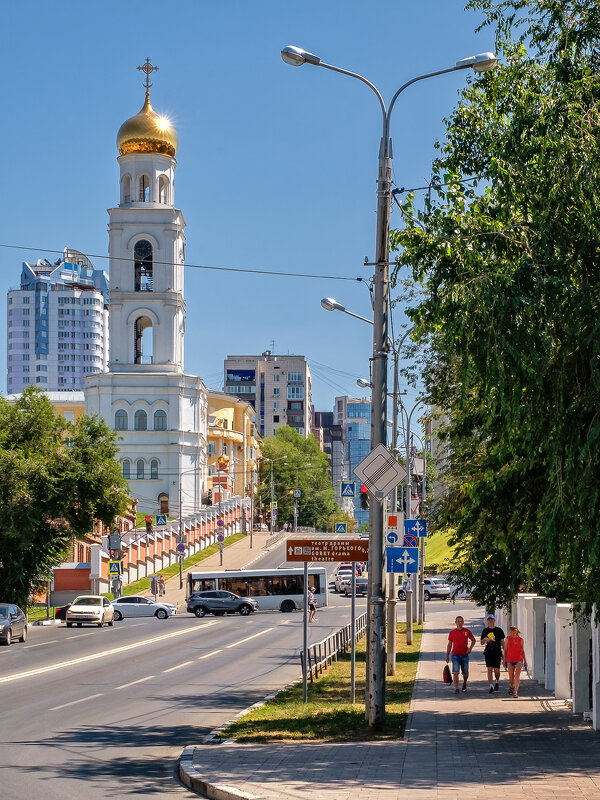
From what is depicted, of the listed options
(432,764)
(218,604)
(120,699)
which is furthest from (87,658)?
(218,604)

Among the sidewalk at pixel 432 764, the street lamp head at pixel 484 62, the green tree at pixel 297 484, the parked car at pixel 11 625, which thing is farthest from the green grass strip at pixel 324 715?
the green tree at pixel 297 484

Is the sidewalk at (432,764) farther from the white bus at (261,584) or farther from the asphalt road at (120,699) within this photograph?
the white bus at (261,584)

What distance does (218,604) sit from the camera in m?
59.2

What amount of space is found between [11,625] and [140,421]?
57615 millimetres

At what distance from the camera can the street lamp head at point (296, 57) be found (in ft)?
51.8

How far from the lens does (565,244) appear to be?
11.7m

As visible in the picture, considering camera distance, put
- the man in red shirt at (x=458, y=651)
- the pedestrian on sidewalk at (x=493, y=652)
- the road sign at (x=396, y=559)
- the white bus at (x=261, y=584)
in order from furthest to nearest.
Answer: the white bus at (x=261, y=584), the road sign at (x=396, y=559), the pedestrian on sidewalk at (x=493, y=652), the man in red shirt at (x=458, y=651)

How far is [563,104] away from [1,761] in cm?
1012

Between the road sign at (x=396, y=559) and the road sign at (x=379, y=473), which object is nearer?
the road sign at (x=379, y=473)

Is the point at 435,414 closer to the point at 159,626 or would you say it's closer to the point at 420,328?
the point at 420,328

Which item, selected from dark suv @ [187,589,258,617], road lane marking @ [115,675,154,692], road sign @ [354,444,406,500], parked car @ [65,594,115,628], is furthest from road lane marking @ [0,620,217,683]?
dark suv @ [187,589,258,617]

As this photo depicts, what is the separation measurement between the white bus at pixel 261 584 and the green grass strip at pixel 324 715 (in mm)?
36380

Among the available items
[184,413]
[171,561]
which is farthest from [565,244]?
[184,413]

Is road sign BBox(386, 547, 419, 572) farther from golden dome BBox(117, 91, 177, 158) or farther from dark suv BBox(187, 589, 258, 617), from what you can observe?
golden dome BBox(117, 91, 177, 158)
